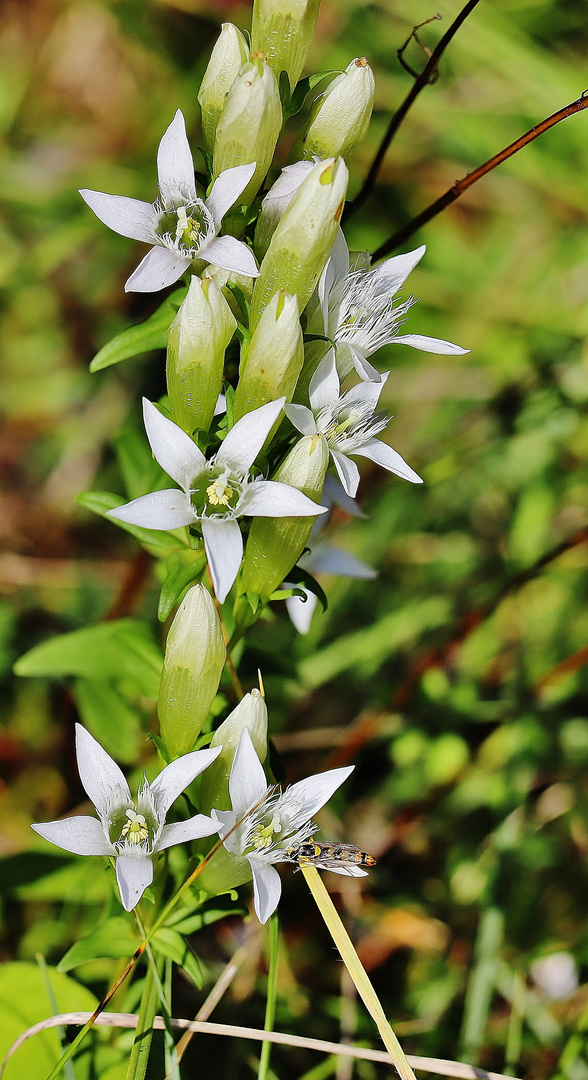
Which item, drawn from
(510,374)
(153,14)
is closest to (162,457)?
(510,374)

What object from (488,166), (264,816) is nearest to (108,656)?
(264,816)

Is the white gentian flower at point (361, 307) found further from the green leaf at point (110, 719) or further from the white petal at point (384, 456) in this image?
the green leaf at point (110, 719)

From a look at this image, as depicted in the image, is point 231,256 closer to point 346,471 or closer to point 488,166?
point 346,471

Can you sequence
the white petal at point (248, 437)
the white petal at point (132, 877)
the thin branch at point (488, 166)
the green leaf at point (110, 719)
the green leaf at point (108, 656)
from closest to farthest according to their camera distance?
the white petal at point (132, 877)
the white petal at point (248, 437)
the thin branch at point (488, 166)
the green leaf at point (108, 656)
the green leaf at point (110, 719)

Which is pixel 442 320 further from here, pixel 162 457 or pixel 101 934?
pixel 101 934

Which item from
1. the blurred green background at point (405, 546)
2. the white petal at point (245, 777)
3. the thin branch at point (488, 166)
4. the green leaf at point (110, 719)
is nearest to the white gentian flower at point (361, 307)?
the thin branch at point (488, 166)

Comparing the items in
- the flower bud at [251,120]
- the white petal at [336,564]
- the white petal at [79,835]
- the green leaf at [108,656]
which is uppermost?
the flower bud at [251,120]
